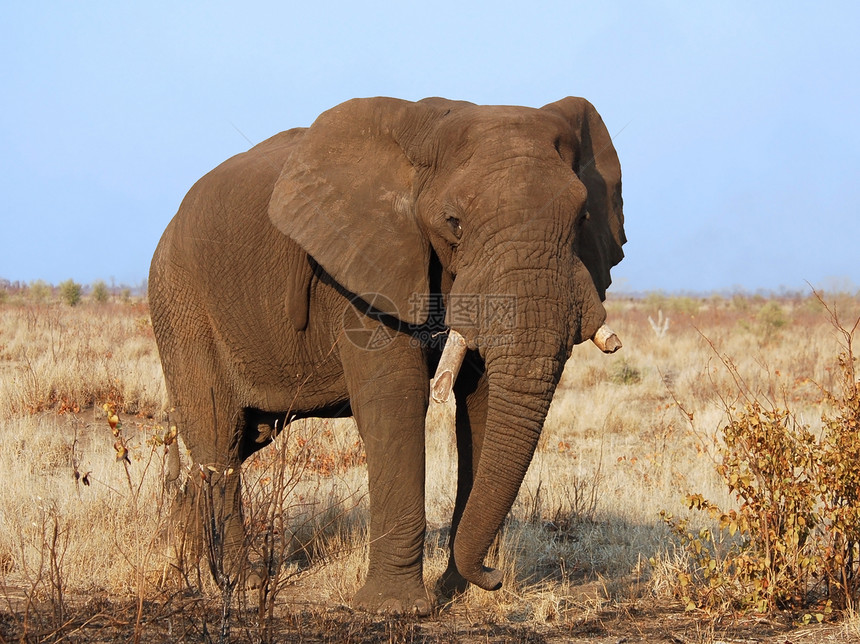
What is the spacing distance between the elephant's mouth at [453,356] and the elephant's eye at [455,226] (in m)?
0.48

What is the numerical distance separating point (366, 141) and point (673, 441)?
23.9 feet

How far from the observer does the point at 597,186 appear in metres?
5.46

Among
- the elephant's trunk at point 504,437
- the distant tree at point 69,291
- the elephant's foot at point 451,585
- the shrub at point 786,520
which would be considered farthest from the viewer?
the distant tree at point 69,291

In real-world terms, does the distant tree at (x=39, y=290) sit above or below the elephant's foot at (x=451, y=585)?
above

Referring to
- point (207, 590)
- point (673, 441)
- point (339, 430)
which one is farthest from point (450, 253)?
point (673, 441)

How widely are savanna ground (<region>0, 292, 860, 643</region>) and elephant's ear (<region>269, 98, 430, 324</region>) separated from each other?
1.10 meters

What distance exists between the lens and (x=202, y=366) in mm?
6594

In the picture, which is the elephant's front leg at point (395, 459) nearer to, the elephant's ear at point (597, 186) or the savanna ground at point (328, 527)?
the savanna ground at point (328, 527)

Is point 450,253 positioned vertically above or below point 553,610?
above

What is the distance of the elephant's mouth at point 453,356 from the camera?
14.9ft

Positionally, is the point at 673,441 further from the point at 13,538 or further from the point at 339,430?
the point at 13,538

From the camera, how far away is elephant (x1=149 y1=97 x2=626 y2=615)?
15.0ft

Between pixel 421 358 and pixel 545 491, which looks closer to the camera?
pixel 421 358

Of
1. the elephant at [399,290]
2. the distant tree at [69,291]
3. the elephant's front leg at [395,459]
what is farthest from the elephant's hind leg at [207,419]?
the distant tree at [69,291]
